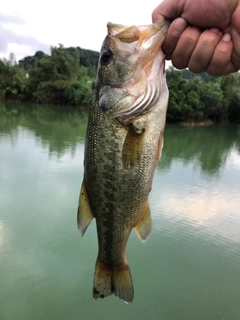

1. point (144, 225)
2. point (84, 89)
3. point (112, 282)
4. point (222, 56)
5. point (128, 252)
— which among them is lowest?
point (128, 252)

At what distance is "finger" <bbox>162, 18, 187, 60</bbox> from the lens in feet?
4.86

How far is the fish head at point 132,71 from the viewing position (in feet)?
4.96

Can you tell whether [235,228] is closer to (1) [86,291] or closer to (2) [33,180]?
(1) [86,291]

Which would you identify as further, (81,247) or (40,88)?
(40,88)

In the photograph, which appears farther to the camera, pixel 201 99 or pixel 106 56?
pixel 201 99

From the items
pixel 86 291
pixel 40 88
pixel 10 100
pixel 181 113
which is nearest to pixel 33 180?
pixel 86 291

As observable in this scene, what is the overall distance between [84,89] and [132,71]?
3784 cm

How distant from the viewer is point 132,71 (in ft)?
5.14

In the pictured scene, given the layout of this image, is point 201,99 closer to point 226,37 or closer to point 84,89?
point 84,89

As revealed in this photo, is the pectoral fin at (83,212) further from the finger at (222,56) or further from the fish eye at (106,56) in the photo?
the finger at (222,56)

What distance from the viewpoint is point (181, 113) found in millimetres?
28609

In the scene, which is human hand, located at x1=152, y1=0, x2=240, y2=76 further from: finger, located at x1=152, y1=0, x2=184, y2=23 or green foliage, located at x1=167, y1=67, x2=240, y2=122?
green foliage, located at x1=167, y1=67, x2=240, y2=122

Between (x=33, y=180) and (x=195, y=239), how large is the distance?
4.63 meters

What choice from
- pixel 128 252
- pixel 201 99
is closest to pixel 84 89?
pixel 201 99
